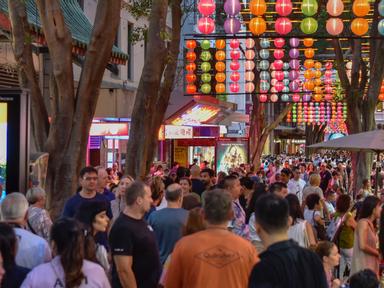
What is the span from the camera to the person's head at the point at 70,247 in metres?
4.79

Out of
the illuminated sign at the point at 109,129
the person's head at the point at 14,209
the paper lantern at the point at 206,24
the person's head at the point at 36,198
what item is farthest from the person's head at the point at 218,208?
the paper lantern at the point at 206,24

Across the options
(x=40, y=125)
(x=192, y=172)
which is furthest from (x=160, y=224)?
(x=192, y=172)

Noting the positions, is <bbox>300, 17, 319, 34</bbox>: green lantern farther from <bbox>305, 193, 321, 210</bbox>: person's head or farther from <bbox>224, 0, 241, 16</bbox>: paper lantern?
<bbox>305, 193, 321, 210</bbox>: person's head

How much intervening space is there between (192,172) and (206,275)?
921cm

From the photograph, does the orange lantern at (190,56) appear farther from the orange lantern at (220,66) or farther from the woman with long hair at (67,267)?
the woman with long hair at (67,267)

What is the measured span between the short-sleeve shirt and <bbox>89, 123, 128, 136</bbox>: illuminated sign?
12362 millimetres

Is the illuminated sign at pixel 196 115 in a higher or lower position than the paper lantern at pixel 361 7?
lower

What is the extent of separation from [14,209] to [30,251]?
16.2 inches

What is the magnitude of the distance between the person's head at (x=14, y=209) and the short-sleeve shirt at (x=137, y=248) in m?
0.69

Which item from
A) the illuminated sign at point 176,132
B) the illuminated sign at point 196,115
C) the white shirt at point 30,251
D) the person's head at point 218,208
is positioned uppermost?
the illuminated sign at point 196,115

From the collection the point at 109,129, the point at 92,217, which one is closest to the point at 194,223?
the point at 92,217

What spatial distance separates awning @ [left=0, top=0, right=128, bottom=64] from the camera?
568 inches

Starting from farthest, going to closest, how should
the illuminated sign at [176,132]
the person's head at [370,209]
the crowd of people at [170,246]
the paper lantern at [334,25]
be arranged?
the illuminated sign at [176,132] < the paper lantern at [334,25] < the person's head at [370,209] < the crowd of people at [170,246]

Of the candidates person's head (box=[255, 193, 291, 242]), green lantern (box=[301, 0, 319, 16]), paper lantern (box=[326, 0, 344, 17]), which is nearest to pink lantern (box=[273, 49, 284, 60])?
green lantern (box=[301, 0, 319, 16])
